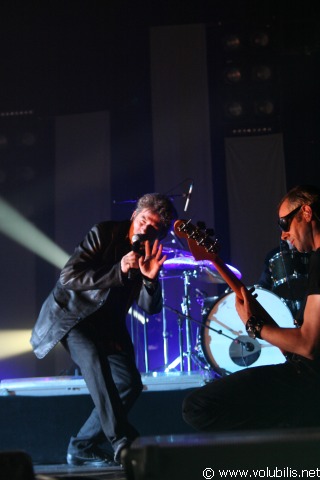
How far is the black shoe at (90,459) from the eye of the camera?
4438mm

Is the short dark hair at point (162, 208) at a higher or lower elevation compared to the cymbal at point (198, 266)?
higher

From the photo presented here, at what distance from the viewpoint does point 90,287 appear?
14.5ft

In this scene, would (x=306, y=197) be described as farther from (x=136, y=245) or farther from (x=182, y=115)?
(x=182, y=115)

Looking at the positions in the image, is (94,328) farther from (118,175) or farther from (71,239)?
(118,175)

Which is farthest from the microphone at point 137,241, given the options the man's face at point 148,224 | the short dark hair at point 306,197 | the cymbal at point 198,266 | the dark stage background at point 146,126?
the dark stage background at point 146,126

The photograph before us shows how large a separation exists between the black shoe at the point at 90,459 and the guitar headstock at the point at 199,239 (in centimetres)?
166

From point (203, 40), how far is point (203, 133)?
4.45 ft

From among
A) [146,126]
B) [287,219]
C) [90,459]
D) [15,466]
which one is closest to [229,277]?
[287,219]

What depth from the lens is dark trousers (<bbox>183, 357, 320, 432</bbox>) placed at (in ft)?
11.3

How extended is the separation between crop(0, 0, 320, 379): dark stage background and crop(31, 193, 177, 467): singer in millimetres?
3475

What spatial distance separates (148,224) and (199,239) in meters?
0.79

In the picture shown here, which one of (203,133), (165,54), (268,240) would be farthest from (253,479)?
(165,54)

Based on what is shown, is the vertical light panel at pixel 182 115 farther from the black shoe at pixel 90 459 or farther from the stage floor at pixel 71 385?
the black shoe at pixel 90 459

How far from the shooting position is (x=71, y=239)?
872cm
